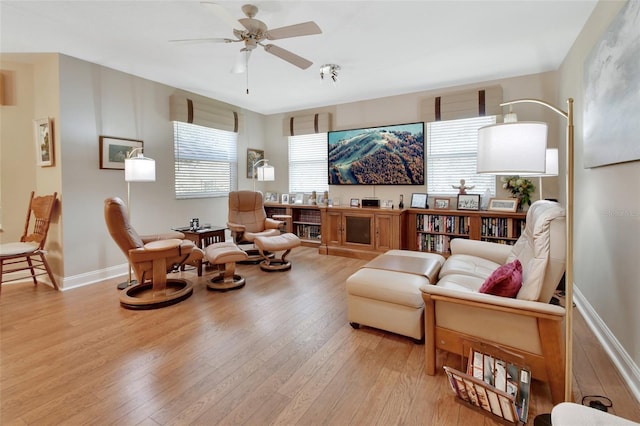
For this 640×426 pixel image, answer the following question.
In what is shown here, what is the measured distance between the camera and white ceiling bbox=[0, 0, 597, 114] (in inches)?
99.7

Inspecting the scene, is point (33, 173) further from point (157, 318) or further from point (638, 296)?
point (638, 296)

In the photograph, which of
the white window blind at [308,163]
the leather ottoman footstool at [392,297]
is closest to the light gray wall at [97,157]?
the white window blind at [308,163]

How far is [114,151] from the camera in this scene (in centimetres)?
381

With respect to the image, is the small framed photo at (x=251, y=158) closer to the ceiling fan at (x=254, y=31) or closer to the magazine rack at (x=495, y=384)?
the ceiling fan at (x=254, y=31)

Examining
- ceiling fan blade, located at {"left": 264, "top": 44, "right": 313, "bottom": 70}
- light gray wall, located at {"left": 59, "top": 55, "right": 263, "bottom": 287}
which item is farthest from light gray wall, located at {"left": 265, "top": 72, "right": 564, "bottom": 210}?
ceiling fan blade, located at {"left": 264, "top": 44, "right": 313, "bottom": 70}

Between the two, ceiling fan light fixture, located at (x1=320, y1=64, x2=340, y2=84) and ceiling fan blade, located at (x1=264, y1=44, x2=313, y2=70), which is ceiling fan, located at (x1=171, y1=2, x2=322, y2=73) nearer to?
ceiling fan blade, located at (x1=264, y1=44, x2=313, y2=70)

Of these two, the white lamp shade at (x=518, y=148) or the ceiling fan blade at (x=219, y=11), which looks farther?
the ceiling fan blade at (x=219, y=11)

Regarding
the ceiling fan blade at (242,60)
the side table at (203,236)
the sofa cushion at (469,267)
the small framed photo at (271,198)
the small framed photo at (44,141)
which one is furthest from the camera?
the small framed photo at (271,198)

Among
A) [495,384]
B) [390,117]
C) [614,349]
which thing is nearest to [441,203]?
[390,117]

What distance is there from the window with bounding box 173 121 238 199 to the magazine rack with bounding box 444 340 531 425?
14.5ft

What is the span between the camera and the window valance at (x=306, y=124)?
18.1 ft

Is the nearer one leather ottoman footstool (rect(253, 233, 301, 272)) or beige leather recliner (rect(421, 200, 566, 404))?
beige leather recliner (rect(421, 200, 566, 404))

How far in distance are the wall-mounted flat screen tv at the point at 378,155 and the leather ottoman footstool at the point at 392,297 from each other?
2.48 metres

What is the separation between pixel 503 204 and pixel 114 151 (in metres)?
5.07
